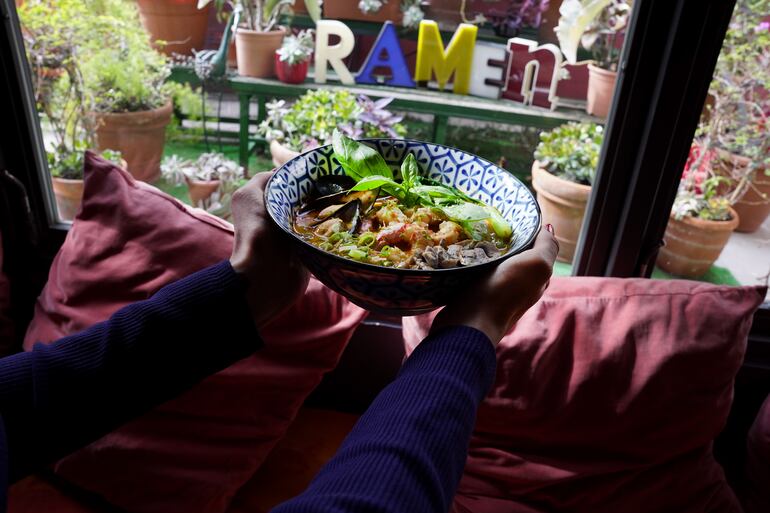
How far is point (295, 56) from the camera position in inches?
62.9

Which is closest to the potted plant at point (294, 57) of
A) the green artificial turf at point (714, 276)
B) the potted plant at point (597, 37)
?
the potted plant at point (597, 37)

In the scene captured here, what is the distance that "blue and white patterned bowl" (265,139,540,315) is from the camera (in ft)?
1.99

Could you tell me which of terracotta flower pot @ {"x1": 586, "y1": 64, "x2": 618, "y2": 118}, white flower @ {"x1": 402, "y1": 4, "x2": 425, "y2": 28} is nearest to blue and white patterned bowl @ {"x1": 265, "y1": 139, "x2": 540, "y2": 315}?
terracotta flower pot @ {"x1": 586, "y1": 64, "x2": 618, "y2": 118}

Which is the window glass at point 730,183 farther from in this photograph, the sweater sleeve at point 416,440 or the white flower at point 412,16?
the sweater sleeve at point 416,440

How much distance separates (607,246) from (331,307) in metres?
0.67

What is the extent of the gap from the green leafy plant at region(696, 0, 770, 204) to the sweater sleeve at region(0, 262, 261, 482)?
1.13m

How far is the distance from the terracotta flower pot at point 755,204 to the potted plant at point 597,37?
43cm

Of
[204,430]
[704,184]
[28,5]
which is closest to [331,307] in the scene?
[204,430]

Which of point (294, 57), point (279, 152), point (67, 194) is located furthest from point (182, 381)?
point (67, 194)

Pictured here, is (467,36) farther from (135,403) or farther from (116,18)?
(135,403)

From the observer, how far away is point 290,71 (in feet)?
5.33

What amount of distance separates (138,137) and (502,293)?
139cm

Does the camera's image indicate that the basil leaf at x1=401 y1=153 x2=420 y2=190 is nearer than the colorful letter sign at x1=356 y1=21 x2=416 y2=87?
Yes

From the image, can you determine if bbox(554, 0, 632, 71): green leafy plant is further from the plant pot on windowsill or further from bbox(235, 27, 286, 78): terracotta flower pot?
the plant pot on windowsill
